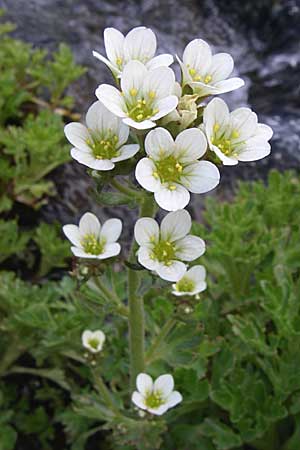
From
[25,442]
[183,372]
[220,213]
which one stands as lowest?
[25,442]

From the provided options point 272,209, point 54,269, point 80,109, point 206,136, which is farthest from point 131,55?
point 80,109

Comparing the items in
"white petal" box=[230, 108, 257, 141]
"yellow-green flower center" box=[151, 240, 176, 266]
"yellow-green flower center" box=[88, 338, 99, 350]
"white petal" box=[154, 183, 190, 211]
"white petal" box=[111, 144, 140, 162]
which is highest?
"white petal" box=[230, 108, 257, 141]

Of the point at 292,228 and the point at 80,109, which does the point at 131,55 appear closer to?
the point at 292,228

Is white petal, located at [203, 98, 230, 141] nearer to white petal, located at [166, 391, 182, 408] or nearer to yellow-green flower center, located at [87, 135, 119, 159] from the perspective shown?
yellow-green flower center, located at [87, 135, 119, 159]

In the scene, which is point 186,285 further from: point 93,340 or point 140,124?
point 140,124

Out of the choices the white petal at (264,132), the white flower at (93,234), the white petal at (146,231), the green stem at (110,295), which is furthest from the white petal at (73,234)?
the white petal at (264,132)

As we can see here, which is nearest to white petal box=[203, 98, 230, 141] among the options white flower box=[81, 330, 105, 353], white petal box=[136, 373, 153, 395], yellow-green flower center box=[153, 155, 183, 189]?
yellow-green flower center box=[153, 155, 183, 189]

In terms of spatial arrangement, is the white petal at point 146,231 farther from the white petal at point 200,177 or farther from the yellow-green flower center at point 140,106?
the yellow-green flower center at point 140,106
